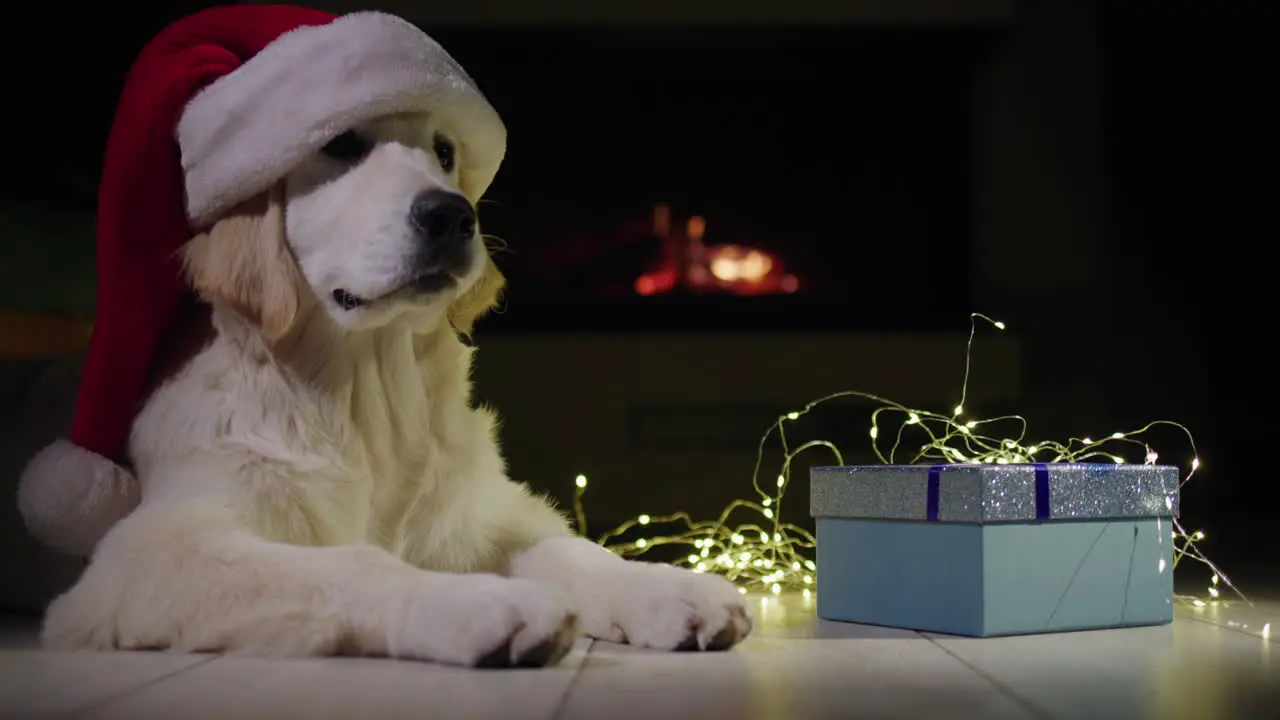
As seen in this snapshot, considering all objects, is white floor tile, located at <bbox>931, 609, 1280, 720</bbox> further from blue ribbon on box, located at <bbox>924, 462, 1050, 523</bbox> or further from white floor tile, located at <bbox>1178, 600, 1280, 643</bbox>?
blue ribbon on box, located at <bbox>924, 462, 1050, 523</bbox>

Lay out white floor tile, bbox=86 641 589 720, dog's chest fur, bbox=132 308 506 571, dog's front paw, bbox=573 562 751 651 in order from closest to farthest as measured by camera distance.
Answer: white floor tile, bbox=86 641 589 720 < dog's front paw, bbox=573 562 751 651 < dog's chest fur, bbox=132 308 506 571

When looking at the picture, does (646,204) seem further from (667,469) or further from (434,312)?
(434,312)

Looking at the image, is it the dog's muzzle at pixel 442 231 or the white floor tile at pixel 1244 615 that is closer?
the dog's muzzle at pixel 442 231

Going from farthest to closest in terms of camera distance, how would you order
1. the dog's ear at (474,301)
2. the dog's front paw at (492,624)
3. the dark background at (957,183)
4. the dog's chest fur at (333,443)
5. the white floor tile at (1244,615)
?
the dark background at (957,183) < the dog's ear at (474,301) < the white floor tile at (1244,615) < the dog's chest fur at (333,443) < the dog's front paw at (492,624)

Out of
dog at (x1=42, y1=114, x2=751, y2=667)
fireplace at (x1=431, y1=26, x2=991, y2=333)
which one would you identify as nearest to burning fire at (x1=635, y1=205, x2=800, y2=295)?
fireplace at (x1=431, y1=26, x2=991, y2=333)

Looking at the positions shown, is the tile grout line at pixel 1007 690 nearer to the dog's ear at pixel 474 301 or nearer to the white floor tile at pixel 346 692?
the white floor tile at pixel 346 692

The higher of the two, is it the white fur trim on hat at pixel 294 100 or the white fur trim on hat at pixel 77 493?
the white fur trim on hat at pixel 294 100

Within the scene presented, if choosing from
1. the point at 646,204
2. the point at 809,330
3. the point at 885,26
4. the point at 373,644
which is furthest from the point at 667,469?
the point at 373,644

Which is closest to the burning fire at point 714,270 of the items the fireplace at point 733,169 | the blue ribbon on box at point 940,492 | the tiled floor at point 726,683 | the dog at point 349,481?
the fireplace at point 733,169

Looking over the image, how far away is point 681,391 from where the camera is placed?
4043 millimetres

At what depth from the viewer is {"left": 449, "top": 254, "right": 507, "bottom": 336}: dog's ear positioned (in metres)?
1.78

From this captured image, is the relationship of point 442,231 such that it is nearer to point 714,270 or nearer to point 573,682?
point 573,682

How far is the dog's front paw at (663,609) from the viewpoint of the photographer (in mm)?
1398

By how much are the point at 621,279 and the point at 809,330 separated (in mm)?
666
